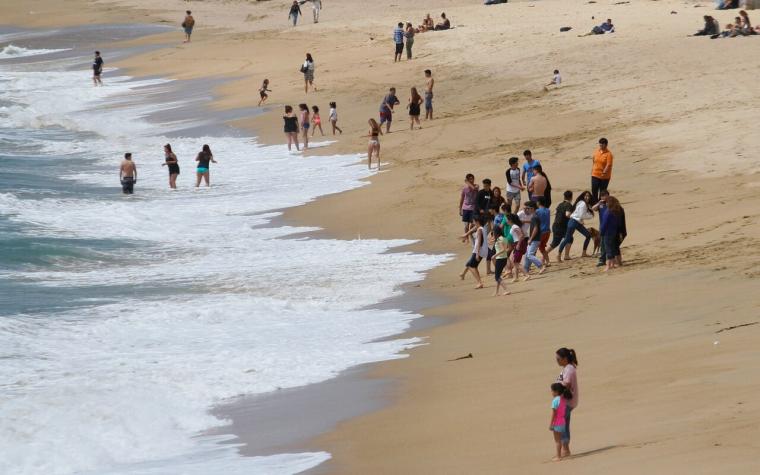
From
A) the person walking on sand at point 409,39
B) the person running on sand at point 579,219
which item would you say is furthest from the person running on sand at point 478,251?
the person walking on sand at point 409,39

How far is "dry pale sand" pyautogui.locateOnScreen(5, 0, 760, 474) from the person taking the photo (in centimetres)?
1016

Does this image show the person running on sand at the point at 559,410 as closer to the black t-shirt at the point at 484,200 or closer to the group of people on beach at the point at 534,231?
the group of people on beach at the point at 534,231

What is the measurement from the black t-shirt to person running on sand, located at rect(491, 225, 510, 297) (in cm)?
173

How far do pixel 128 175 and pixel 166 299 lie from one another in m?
9.69

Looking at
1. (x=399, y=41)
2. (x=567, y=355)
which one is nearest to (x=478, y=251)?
(x=567, y=355)

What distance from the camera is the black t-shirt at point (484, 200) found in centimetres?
1873

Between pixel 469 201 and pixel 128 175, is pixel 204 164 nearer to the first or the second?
pixel 128 175

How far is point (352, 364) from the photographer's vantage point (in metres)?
14.0

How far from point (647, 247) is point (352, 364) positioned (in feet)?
17.2

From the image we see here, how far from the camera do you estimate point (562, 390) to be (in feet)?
30.1

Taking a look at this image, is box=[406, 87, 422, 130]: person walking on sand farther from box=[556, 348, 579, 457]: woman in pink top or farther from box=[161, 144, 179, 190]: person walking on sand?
box=[556, 348, 579, 457]: woman in pink top

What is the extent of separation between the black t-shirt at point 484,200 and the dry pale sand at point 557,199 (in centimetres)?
86

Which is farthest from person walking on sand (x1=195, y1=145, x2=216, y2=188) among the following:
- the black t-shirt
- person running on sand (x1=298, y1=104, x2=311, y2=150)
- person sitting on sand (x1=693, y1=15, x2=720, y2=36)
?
person sitting on sand (x1=693, y1=15, x2=720, y2=36)

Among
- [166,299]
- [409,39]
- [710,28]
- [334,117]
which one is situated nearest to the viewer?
[166,299]
